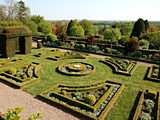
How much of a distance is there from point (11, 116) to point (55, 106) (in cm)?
674

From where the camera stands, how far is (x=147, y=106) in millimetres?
11711

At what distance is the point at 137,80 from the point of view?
16.9m

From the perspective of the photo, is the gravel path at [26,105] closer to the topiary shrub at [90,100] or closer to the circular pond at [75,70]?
the topiary shrub at [90,100]

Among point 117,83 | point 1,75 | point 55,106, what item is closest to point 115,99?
point 117,83

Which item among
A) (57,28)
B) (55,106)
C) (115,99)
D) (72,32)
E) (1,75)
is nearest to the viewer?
(55,106)

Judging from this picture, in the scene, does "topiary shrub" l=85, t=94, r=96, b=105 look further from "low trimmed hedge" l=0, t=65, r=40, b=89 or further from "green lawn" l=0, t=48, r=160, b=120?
"low trimmed hedge" l=0, t=65, r=40, b=89

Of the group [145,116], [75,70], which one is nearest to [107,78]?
[75,70]

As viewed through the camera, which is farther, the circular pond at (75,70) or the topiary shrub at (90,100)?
the circular pond at (75,70)

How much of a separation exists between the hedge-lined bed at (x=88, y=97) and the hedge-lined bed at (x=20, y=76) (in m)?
2.66

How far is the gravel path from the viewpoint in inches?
419

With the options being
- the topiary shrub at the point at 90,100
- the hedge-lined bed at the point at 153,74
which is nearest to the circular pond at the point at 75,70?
the topiary shrub at the point at 90,100

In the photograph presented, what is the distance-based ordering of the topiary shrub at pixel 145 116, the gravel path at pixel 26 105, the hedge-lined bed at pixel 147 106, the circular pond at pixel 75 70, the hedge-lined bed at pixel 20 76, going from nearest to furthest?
1. the topiary shrub at pixel 145 116
2. the hedge-lined bed at pixel 147 106
3. the gravel path at pixel 26 105
4. the hedge-lined bed at pixel 20 76
5. the circular pond at pixel 75 70

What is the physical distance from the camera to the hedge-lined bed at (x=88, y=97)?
1112 cm

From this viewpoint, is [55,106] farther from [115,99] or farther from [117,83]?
[117,83]
